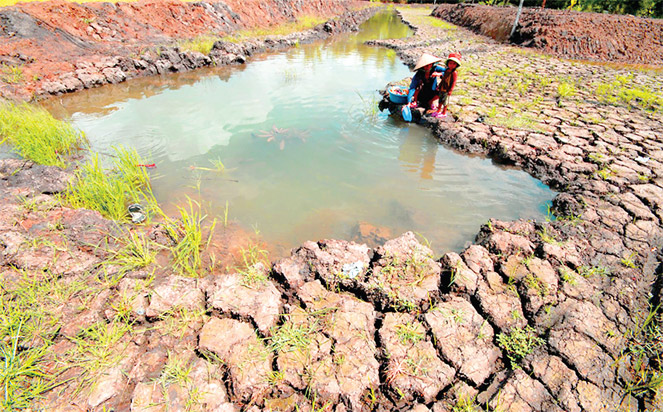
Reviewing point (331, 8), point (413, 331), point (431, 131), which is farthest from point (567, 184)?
point (331, 8)

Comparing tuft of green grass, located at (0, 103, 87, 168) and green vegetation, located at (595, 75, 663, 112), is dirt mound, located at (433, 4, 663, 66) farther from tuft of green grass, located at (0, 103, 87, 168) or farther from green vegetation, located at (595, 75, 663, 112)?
tuft of green grass, located at (0, 103, 87, 168)

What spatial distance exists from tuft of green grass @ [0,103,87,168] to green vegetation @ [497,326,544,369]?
487cm

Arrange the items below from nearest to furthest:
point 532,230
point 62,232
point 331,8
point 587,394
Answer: point 587,394, point 62,232, point 532,230, point 331,8

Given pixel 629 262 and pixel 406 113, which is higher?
pixel 406 113

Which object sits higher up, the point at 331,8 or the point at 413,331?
the point at 331,8

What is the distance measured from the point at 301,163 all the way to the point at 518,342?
309 cm

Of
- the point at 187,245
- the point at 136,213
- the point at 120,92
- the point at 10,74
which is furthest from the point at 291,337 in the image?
the point at 10,74

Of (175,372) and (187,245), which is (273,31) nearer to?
(187,245)

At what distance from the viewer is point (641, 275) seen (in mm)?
2256

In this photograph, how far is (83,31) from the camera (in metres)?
8.51

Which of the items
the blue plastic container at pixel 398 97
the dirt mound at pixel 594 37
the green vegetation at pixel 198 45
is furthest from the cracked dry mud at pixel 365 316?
the dirt mound at pixel 594 37

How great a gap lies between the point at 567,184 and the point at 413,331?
2.96 metres

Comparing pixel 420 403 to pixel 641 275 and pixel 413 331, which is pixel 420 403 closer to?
pixel 413 331

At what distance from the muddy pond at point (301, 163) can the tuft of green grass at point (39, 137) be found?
0.33 meters
